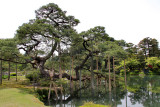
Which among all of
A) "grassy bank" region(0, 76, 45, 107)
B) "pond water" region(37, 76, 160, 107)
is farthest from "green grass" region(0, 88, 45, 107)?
"pond water" region(37, 76, 160, 107)

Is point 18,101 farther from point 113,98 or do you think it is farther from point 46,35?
point 113,98

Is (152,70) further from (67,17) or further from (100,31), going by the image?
(67,17)

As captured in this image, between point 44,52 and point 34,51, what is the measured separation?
4.48ft

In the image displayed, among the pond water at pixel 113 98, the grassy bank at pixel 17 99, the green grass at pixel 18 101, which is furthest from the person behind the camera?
the pond water at pixel 113 98

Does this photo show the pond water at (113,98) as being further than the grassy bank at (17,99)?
Yes

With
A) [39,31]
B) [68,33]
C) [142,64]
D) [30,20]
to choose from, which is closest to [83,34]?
[68,33]

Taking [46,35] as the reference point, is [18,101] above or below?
below

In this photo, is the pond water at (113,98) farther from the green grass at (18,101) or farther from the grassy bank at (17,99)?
the green grass at (18,101)

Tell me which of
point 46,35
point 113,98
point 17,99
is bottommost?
point 113,98

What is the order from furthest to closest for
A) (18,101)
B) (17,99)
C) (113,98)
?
1. (113,98)
2. (17,99)
3. (18,101)

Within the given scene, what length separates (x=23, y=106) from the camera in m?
9.34

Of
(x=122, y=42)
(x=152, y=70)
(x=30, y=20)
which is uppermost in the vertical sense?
(x=30, y=20)

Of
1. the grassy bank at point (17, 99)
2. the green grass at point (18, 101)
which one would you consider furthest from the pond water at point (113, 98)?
the green grass at point (18, 101)

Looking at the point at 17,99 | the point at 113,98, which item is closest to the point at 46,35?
the point at 17,99
